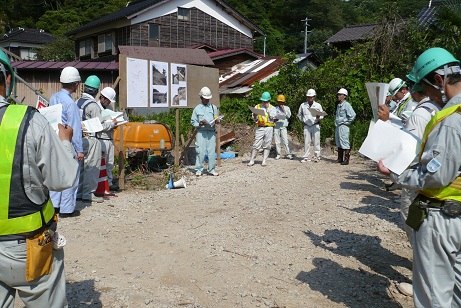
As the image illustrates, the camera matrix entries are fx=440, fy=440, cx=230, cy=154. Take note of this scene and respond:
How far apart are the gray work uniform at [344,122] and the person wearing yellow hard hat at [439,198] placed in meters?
8.98

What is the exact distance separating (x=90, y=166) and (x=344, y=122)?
6882mm

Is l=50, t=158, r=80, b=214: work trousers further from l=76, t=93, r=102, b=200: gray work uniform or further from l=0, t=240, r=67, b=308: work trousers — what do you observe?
l=0, t=240, r=67, b=308: work trousers

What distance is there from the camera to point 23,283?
91.3 inches

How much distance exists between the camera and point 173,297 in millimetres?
4020

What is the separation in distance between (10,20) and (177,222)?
4804 cm

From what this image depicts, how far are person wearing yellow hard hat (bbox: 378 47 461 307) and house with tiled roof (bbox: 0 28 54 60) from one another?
37.7 m

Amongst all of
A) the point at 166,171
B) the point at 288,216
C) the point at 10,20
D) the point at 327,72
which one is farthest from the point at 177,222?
the point at 10,20

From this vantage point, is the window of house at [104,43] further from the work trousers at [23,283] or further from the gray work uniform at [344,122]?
the work trousers at [23,283]

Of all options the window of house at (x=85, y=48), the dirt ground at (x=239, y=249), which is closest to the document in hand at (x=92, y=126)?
the dirt ground at (x=239, y=249)

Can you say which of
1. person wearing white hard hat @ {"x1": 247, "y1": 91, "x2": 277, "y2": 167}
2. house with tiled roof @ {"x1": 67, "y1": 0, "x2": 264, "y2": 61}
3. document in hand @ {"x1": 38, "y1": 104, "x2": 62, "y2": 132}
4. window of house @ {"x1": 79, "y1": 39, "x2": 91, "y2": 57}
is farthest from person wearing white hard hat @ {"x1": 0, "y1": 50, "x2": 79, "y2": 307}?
window of house @ {"x1": 79, "y1": 39, "x2": 91, "y2": 57}

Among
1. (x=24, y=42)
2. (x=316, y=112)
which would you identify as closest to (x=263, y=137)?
(x=316, y=112)

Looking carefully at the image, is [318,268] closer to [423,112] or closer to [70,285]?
[423,112]

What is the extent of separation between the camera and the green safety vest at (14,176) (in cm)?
222

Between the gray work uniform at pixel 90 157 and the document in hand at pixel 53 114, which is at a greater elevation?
the document in hand at pixel 53 114
